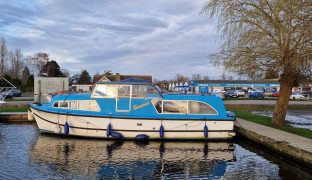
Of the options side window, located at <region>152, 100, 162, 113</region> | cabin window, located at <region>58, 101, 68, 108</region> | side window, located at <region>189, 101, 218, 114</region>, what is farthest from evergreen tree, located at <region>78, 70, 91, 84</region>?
side window, located at <region>189, 101, 218, 114</region>

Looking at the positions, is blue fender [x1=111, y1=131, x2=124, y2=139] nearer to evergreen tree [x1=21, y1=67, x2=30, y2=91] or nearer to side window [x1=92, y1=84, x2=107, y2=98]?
side window [x1=92, y1=84, x2=107, y2=98]

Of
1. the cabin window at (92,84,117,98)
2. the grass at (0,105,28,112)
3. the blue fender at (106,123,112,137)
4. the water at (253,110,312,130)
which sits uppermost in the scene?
the cabin window at (92,84,117,98)

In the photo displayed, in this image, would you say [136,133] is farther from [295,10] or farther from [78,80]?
[78,80]

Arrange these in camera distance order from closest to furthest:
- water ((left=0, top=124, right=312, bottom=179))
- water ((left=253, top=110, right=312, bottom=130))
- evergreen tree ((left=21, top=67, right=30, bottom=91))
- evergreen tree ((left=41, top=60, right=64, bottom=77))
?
water ((left=0, top=124, right=312, bottom=179)) → water ((left=253, top=110, right=312, bottom=130)) → evergreen tree ((left=21, top=67, right=30, bottom=91)) → evergreen tree ((left=41, top=60, right=64, bottom=77))

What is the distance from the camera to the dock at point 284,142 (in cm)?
1485

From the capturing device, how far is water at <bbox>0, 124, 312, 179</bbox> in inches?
543

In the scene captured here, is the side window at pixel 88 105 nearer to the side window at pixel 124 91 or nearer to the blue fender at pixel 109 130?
the blue fender at pixel 109 130

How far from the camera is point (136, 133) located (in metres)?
21.1

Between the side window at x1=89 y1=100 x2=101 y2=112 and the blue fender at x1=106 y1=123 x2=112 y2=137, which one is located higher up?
the side window at x1=89 y1=100 x2=101 y2=112

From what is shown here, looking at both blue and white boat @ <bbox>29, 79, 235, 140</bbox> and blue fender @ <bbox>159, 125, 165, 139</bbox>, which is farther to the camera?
blue and white boat @ <bbox>29, 79, 235, 140</bbox>

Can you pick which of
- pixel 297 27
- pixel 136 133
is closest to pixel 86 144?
pixel 136 133

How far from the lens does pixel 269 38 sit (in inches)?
872

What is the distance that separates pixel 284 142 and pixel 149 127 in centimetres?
726

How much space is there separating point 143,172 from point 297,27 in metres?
12.2
